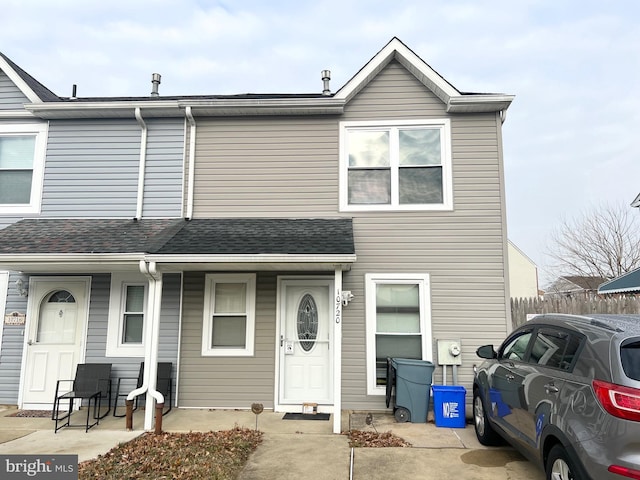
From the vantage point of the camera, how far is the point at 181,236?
662 cm

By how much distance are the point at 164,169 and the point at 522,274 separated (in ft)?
91.1

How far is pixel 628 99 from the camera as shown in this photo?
16.8m

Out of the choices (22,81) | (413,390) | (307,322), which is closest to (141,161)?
(22,81)

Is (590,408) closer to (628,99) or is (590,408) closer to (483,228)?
(483,228)

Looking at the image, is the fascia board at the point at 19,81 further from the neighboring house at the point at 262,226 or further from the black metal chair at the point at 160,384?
the black metal chair at the point at 160,384

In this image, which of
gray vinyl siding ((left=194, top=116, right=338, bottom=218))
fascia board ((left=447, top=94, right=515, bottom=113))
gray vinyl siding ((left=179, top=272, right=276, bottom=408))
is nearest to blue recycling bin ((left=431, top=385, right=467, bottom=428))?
gray vinyl siding ((left=179, top=272, right=276, bottom=408))

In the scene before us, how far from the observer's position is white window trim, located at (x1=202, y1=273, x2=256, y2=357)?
22.9ft

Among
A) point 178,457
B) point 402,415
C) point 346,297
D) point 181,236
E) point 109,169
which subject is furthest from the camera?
point 109,169

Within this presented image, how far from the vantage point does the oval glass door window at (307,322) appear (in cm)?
706

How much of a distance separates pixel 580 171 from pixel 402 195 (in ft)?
77.3

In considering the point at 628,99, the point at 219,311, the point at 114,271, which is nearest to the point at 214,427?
the point at 219,311

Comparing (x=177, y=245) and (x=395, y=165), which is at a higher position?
(x=395, y=165)

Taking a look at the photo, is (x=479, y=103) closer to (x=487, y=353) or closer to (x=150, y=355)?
(x=487, y=353)

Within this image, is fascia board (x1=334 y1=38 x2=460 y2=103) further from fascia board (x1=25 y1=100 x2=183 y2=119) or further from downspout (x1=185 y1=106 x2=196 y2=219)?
fascia board (x1=25 y1=100 x2=183 y2=119)
